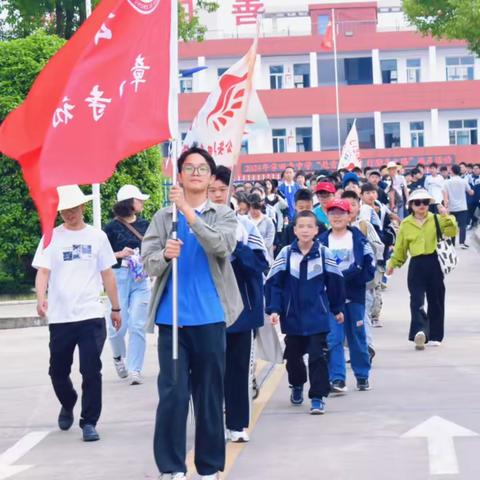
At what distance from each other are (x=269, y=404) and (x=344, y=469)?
3.13 meters

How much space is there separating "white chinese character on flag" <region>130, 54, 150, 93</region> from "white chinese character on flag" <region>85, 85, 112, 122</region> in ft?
0.62

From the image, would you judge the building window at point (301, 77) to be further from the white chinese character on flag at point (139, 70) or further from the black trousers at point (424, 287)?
the white chinese character on flag at point (139, 70)

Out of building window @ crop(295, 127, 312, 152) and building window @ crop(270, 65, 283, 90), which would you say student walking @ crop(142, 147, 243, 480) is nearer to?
building window @ crop(295, 127, 312, 152)

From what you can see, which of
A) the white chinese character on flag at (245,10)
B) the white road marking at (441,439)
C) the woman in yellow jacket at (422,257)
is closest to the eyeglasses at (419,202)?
Answer: the woman in yellow jacket at (422,257)

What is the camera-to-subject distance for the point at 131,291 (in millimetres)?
14156

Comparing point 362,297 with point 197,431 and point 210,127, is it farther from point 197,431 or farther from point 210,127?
point 197,431

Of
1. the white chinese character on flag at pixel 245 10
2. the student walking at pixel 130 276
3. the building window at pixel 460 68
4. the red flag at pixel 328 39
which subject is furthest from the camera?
the building window at pixel 460 68

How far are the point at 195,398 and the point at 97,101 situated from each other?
1807 millimetres

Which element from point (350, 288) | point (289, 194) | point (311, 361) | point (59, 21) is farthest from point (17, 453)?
point (59, 21)

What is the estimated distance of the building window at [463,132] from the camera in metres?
75.8

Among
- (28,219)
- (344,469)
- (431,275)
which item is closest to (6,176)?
(28,219)

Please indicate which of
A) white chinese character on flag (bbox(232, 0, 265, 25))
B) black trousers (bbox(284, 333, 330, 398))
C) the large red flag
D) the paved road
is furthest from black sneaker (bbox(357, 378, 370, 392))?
white chinese character on flag (bbox(232, 0, 265, 25))

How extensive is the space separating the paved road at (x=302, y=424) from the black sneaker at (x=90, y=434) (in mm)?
78

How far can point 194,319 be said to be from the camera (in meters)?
8.38
